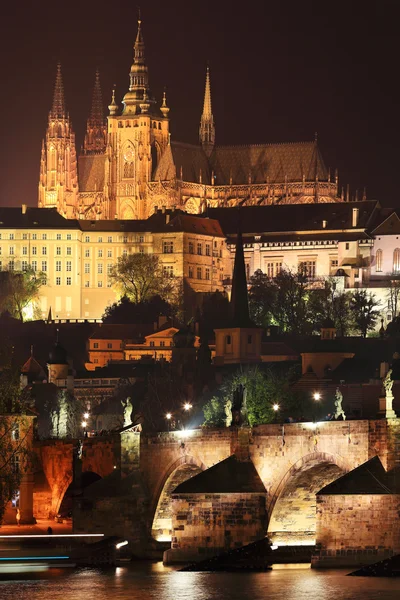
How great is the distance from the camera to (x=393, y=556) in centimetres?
6981

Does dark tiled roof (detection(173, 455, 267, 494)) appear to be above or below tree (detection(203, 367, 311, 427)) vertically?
below

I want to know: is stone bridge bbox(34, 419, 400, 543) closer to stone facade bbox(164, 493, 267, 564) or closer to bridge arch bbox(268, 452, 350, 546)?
bridge arch bbox(268, 452, 350, 546)

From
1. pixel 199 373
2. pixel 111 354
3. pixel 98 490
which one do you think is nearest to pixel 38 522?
pixel 98 490

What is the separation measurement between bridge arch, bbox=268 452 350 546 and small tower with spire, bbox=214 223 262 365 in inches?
3508

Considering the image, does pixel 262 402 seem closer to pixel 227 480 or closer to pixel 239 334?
pixel 227 480

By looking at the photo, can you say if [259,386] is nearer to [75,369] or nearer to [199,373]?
[199,373]

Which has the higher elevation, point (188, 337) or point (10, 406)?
point (188, 337)

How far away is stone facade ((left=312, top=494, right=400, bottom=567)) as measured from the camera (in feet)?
228

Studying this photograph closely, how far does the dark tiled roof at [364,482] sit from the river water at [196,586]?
243 cm

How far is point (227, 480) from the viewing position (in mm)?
75750

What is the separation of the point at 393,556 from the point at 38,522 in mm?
22192

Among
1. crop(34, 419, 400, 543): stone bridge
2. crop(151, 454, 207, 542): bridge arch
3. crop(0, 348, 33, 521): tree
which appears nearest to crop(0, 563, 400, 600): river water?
crop(34, 419, 400, 543): stone bridge

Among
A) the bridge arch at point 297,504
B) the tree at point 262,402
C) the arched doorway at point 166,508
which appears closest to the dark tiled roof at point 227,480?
the bridge arch at point 297,504

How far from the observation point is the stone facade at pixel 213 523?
74.9 m
